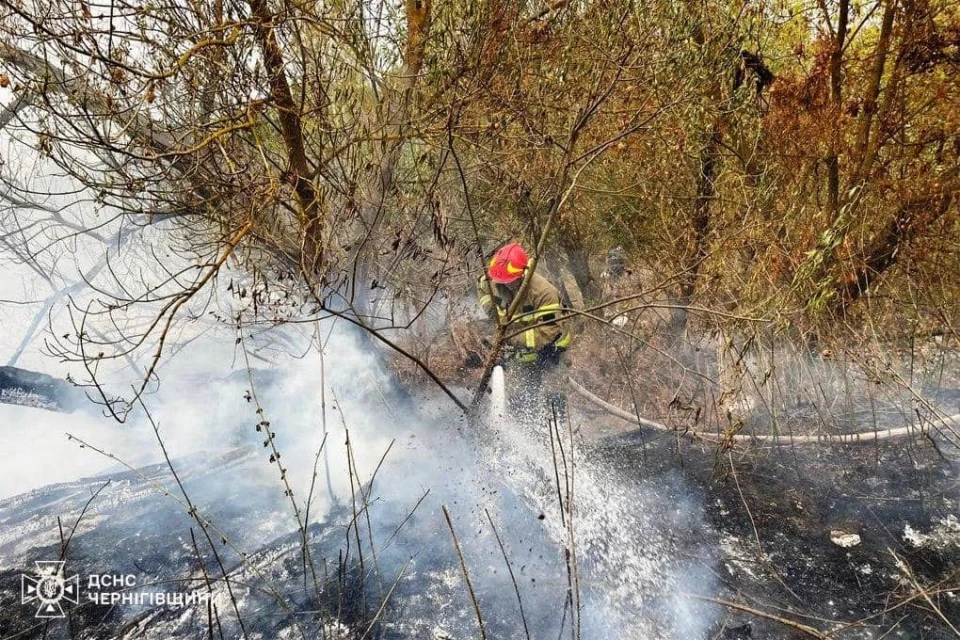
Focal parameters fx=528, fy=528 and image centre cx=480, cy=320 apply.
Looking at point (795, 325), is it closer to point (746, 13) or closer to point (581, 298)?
point (746, 13)

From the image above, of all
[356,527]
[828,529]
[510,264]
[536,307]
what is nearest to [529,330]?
[536,307]

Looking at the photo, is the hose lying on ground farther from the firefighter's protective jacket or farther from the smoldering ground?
the firefighter's protective jacket

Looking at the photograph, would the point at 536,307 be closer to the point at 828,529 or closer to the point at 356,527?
the point at 828,529

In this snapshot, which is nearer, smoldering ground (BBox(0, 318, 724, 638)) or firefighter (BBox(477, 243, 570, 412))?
smoldering ground (BBox(0, 318, 724, 638))

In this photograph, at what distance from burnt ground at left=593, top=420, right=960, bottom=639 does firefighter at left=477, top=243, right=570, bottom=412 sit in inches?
48.5

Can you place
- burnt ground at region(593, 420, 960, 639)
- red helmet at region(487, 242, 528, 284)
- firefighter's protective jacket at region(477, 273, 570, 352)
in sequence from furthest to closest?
1. firefighter's protective jacket at region(477, 273, 570, 352)
2. red helmet at region(487, 242, 528, 284)
3. burnt ground at region(593, 420, 960, 639)

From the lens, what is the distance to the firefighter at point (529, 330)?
17.7 ft

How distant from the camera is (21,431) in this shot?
20.2 ft

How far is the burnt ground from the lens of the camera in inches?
131

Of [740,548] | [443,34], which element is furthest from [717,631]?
[443,34]

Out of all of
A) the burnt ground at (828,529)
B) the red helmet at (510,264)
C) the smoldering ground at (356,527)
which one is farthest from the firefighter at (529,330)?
the burnt ground at (828,529)

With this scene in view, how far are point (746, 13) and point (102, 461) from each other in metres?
8.63

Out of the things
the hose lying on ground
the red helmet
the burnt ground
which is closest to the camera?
the burnt ground

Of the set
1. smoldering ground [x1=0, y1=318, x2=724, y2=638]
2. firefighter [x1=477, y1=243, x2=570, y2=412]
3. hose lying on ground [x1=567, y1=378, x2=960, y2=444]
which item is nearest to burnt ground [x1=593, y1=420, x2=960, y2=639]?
hose lying on ground [x1=567, y1=378, x2=960, y2=444]
